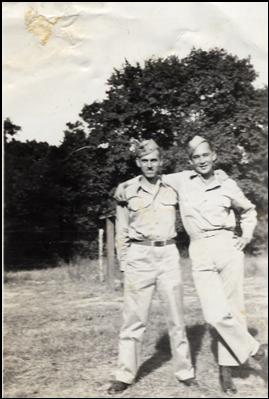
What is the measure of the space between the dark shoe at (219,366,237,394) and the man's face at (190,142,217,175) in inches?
41.6

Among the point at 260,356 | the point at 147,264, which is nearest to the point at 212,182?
the point at 147,264

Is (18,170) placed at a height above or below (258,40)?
below

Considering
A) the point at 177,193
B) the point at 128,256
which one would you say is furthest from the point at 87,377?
the point at 177,193

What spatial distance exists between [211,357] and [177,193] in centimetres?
104

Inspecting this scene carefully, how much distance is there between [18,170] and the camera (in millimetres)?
3217

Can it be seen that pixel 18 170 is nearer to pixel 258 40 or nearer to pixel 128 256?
pixel 128 256

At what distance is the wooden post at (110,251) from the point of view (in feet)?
10.8

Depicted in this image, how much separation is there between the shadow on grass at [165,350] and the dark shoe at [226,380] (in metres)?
0.25

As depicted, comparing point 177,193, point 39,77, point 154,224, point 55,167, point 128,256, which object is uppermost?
point 39,77

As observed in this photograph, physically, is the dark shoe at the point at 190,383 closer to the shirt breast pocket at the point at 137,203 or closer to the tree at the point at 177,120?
the shirt breast pocket at the point at 137,203

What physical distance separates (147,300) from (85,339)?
0.85 meters

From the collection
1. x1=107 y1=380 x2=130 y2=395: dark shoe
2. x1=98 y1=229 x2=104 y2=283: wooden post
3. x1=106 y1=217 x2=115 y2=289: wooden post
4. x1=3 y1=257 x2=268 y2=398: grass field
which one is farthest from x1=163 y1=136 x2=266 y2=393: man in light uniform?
x1=98 y1=229 x2=104 y2=283: wooden post

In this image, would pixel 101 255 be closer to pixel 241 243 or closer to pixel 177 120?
pixel 177 120

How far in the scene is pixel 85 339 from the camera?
3.10 metres
